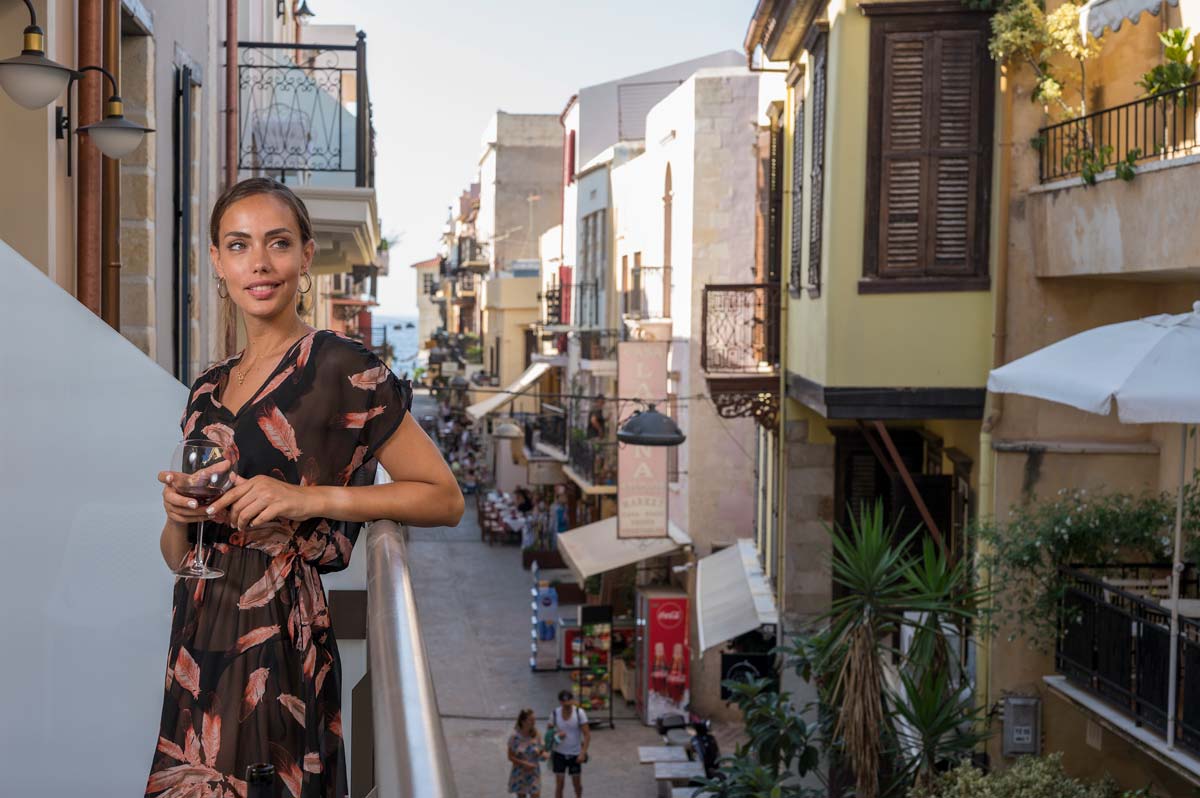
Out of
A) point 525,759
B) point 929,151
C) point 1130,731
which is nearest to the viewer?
point 1130,731

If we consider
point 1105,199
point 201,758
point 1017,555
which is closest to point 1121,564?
point 1017,555

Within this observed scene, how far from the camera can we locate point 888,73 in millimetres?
11898

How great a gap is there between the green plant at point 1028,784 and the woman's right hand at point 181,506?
7339 millimetres

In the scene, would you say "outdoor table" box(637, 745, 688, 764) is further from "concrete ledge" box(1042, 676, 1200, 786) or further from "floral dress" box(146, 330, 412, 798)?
"floral dress" box(146, 330, 412, 798)

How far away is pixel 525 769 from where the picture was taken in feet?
53.6

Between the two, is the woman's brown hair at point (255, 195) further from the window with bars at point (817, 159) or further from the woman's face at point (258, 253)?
the window with bars at point (817, 159)

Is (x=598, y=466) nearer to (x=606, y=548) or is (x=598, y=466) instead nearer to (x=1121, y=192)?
(x=606, y=548)

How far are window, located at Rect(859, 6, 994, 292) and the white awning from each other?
138cm

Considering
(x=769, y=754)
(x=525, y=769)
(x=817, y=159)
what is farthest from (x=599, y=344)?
(x=769, y=754)

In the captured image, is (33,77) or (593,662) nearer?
(33,77)

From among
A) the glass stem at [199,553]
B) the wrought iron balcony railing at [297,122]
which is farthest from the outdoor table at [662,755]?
the glass stem at [199,553]

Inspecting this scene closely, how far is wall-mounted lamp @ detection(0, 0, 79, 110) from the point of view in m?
5.90

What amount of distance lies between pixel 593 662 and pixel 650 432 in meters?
6.98

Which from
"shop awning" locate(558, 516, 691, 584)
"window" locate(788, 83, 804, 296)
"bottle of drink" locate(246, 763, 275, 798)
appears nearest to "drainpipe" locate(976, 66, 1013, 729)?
"window" locate(788, 83, 804, 296)
